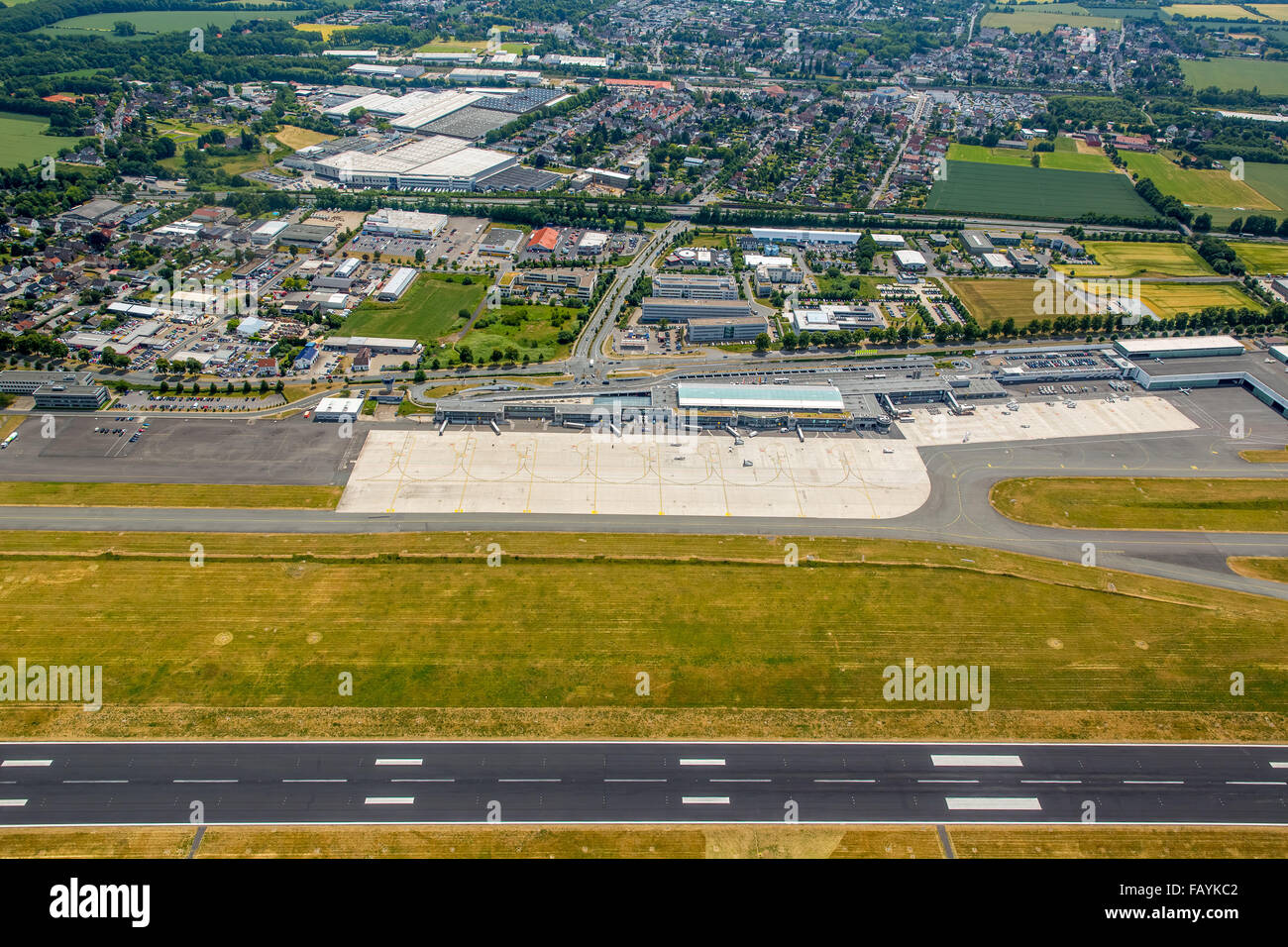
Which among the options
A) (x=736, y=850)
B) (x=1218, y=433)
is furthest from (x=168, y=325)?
(x=1218, y=433)

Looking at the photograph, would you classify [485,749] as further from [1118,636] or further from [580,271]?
[580,271]

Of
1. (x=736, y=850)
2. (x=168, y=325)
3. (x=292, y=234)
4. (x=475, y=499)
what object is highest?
(x=292, y=234)

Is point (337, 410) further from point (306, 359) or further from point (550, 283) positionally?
point (550, 283)

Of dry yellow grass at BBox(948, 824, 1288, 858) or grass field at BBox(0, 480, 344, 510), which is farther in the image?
grass field at BBox(0, 480, 344, 510)

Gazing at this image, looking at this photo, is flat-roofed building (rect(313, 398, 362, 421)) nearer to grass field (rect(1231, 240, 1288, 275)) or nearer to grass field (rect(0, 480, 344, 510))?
grass field (rect(0, 480, 344, 510))

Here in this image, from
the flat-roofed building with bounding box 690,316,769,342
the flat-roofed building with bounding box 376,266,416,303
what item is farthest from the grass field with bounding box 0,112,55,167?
the flat-roofed building with bounding box 690,316,769,342

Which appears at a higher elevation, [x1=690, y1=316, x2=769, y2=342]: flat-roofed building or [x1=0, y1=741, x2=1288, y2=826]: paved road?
[x1=690, y1=316, x2=769, y2=342]: flat-roofed building
